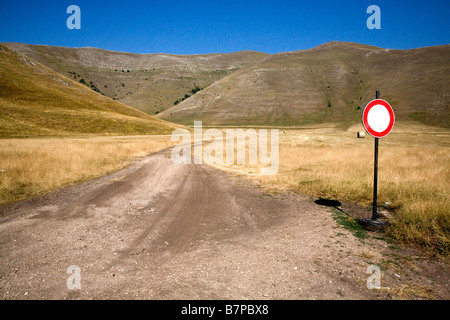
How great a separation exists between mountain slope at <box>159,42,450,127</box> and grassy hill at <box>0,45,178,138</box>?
65.7 m

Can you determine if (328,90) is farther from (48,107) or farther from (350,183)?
(350,183)

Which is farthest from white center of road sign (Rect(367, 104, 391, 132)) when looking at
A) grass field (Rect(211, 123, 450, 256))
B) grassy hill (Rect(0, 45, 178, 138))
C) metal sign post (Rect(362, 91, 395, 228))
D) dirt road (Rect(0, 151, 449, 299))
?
grassy hill (Rect(0, 45, 178, 138))

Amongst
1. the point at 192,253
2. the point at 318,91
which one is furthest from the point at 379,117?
the point at 318,91

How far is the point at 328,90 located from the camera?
13400cm

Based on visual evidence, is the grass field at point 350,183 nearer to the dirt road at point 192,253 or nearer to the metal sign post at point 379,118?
the dirt road at point 192,253

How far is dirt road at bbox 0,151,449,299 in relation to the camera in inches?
135

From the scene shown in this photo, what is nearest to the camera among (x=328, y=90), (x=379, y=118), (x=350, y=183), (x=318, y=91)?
(x=379, y=118)

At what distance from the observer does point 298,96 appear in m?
132

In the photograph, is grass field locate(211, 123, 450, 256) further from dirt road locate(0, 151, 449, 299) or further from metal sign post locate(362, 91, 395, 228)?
metal sign post locate(362, 91, 395, 228)

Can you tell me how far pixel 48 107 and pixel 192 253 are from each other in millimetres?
66104

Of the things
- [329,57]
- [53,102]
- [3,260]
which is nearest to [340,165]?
[3,260]

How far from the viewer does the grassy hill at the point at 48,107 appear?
147 feet
